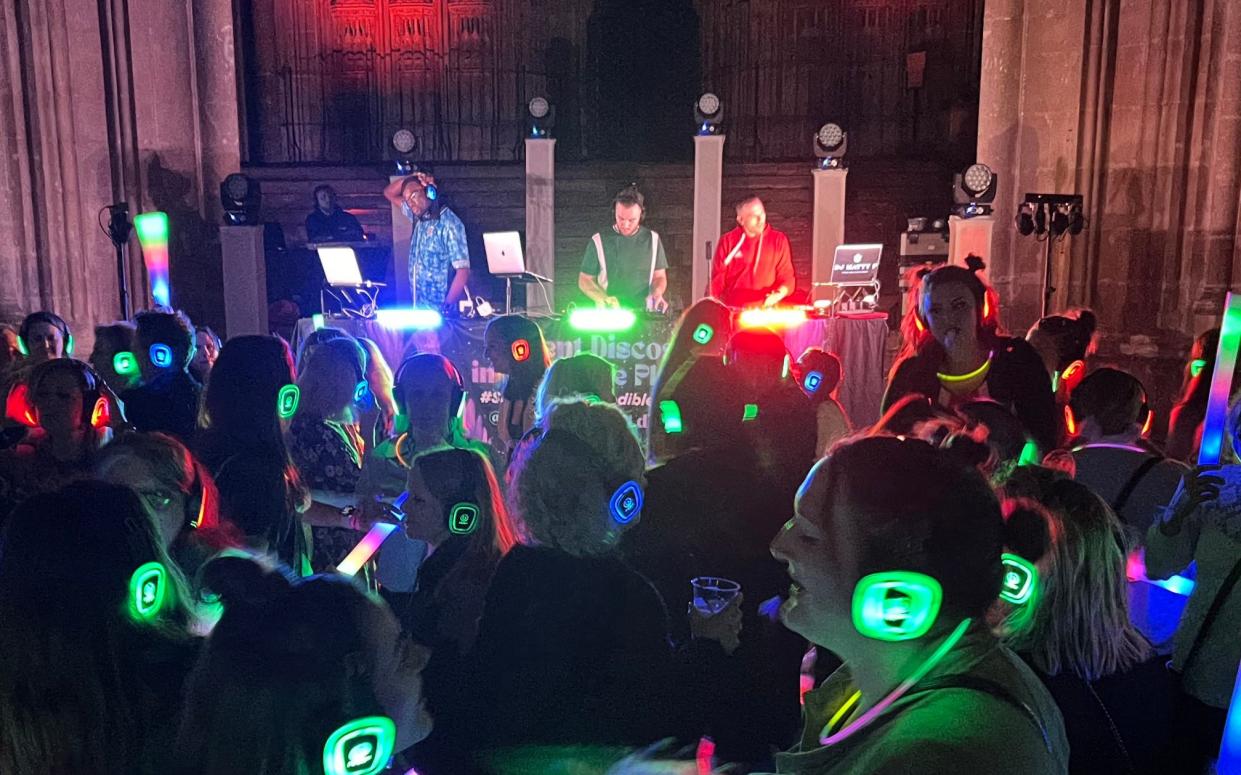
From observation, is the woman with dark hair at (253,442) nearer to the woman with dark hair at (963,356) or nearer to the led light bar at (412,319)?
the woman with dark hair at (963,356)

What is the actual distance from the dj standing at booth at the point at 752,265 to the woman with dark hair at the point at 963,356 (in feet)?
11.2

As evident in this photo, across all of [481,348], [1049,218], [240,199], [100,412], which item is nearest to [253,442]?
[100,412]

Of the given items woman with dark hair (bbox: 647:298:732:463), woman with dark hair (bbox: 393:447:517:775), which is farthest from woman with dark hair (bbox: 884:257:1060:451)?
woman with dark hair (bbox: 393:447:517:775)

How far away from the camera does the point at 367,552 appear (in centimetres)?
225

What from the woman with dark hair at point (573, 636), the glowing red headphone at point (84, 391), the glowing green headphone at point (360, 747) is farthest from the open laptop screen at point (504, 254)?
the glowing green headphone at point (360, 747)

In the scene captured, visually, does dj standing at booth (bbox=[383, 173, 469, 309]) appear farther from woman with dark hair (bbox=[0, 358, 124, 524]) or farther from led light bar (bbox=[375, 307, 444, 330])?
woman with dark hair (bbox=[0, 358, 124, 524])

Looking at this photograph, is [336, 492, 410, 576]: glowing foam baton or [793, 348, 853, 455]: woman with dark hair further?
[793, 348, 853, 455]: woman with dark hair

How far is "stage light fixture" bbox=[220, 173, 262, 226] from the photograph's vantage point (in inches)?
334

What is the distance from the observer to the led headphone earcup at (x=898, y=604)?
1170 mm

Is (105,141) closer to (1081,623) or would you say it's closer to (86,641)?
(86,641)

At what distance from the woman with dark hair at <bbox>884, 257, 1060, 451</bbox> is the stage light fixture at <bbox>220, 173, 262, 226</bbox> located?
675 cm

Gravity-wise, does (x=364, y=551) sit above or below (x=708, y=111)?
below

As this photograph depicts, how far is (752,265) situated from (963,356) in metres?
3.67

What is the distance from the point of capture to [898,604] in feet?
3.88
